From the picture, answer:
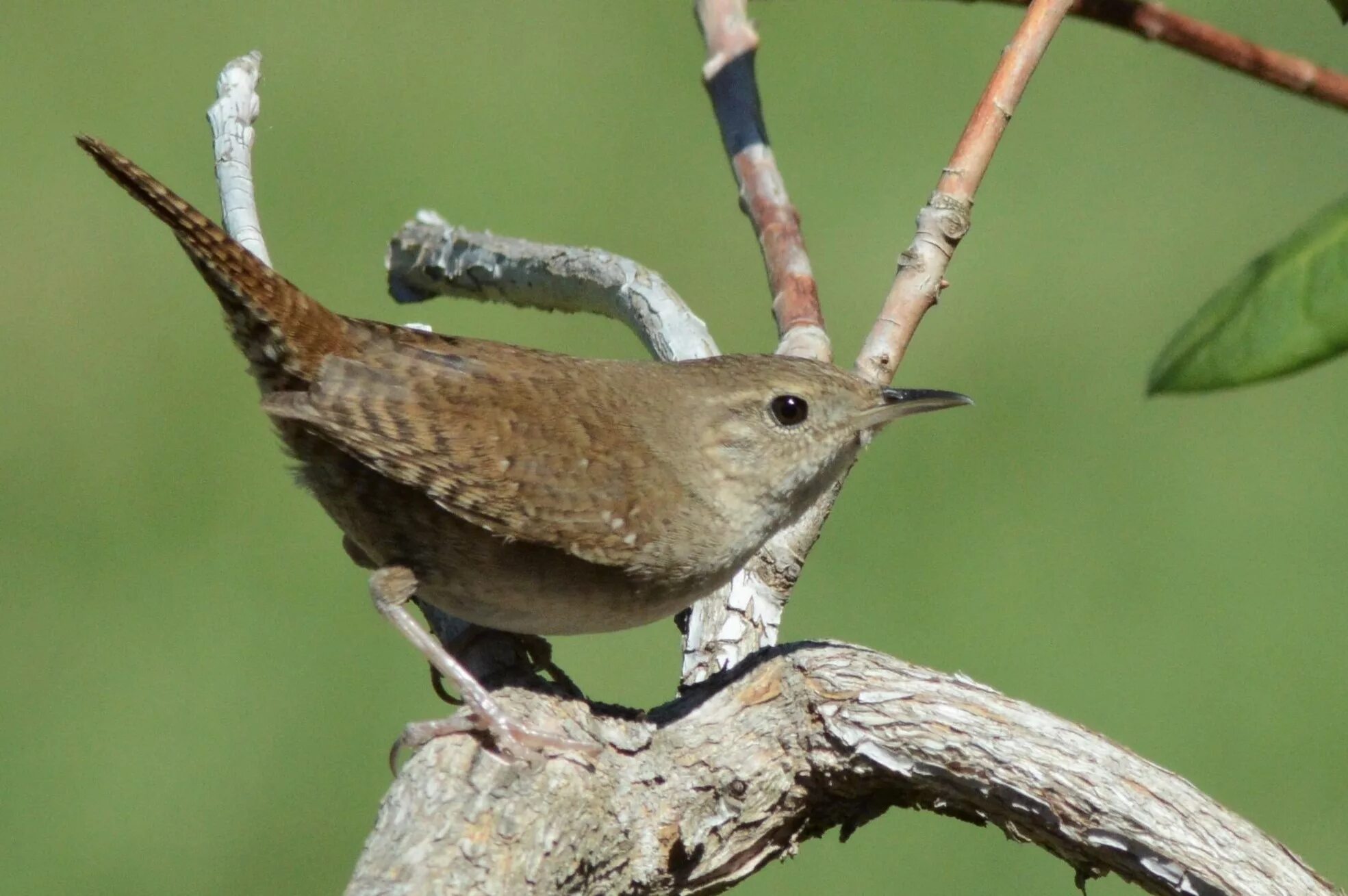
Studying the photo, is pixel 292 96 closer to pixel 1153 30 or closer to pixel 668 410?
pixel 668 410

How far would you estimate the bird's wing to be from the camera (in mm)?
3070

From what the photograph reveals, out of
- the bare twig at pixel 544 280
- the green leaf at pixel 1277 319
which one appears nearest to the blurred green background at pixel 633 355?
the bare twig at pixel 544 280

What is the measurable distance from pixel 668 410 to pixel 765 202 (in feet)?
1.95

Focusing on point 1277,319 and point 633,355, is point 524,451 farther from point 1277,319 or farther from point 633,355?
point 633,355

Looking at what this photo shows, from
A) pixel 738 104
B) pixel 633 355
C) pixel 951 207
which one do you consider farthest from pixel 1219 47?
pixel 633 355

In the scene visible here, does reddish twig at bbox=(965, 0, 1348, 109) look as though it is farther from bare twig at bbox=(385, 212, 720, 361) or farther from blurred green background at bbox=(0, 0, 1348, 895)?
blurred green background at bbox=(0, 0, 1348, 895)

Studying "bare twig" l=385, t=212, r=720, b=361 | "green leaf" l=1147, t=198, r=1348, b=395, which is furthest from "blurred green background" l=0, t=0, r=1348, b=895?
"green leaf" l=1147, t=198, r=1348, b=395

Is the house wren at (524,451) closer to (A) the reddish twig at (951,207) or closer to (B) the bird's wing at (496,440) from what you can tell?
(B) the bird's wing at (496,440)

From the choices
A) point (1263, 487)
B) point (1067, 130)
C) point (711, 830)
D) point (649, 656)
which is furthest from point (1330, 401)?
point (711, 830)

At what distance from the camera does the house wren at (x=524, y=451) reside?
309 centimetres

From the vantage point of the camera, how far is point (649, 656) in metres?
6.95

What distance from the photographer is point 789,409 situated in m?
3.33

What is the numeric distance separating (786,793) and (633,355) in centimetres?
547

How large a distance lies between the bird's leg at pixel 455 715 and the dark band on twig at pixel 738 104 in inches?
51.2
